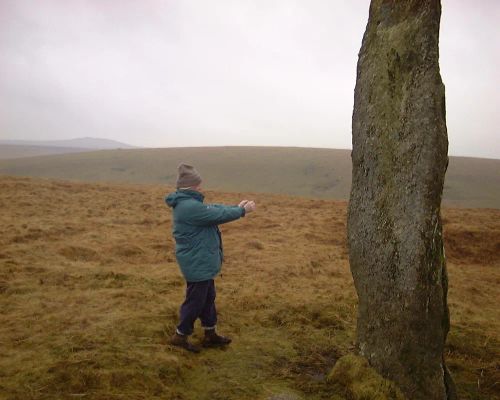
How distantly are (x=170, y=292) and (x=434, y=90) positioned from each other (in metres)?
5.07

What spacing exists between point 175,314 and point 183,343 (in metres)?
1.01

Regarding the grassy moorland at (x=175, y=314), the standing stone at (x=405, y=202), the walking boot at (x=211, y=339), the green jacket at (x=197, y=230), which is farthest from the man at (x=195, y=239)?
the standing stone at (x=405, y=202)

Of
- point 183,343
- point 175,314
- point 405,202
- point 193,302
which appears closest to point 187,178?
point 193,302

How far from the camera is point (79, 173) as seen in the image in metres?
48.7

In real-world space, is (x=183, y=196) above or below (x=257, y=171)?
above

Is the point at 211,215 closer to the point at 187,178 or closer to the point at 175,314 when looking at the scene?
the point at 187,178

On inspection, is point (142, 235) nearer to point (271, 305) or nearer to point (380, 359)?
point (271, 305)

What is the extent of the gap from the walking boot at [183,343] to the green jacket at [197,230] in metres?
0.74

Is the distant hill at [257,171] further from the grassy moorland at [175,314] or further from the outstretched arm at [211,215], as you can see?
the outstretched arm at [211,215]

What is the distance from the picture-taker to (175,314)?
19.1ft

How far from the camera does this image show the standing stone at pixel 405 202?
381cm

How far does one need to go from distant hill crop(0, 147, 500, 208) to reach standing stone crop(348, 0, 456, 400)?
2998 cm

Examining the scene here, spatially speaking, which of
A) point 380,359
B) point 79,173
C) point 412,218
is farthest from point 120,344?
point 79,173

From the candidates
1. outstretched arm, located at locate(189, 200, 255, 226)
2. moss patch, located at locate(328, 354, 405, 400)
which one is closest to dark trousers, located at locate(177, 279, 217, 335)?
outstretched arm, located at locate(189, 200, 255, 226)
